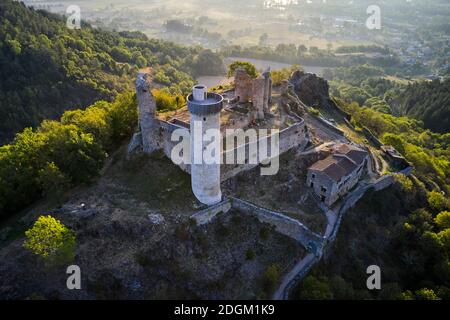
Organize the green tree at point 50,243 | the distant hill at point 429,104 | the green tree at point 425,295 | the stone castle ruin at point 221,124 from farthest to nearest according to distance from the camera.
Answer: the distant hill at point 429,104 → the green tree at point 425,295 → the stone castle ruin at point 221,124 → the green tree at point 50,243

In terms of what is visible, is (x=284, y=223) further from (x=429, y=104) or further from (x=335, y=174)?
(x=429, y=104)

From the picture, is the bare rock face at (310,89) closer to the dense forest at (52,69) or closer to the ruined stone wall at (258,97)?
the ruined stone wall at (258,97)

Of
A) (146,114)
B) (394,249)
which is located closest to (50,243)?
(146,114)

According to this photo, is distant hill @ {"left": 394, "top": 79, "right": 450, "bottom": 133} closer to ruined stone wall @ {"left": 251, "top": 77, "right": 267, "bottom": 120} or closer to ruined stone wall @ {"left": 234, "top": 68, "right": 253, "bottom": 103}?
ruined stone wall @ {"left": 234, "top": 68, "right": 253, "bottom": 103}

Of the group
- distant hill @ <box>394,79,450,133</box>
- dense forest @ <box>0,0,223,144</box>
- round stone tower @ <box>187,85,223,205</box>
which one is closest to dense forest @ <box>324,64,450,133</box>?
distant hill @ <box>394,79,450,133</box>

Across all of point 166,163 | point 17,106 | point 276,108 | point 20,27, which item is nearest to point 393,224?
point 276,108

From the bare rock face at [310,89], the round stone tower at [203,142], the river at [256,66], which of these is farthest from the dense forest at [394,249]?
the river at [256,66]

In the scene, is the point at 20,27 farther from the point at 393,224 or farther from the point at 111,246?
the point at 393,224
